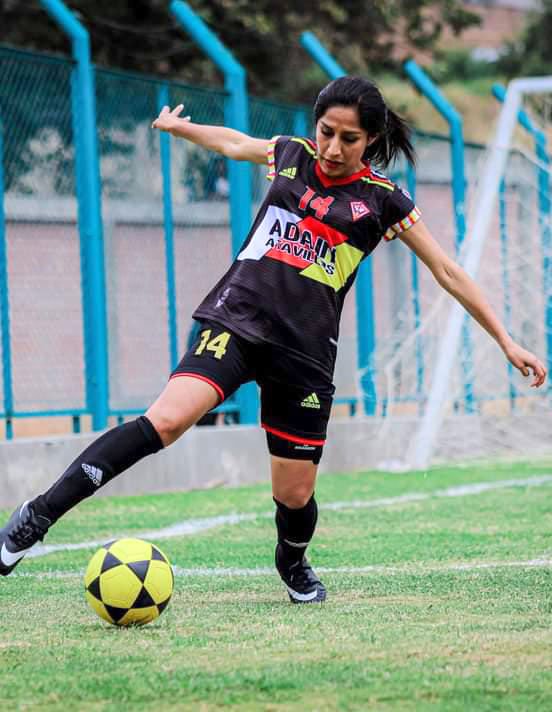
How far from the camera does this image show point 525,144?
49.8 ft

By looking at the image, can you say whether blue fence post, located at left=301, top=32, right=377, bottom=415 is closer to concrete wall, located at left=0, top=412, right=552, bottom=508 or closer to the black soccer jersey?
concrete wall, located at left=0, top=412, right=552, bottom=508

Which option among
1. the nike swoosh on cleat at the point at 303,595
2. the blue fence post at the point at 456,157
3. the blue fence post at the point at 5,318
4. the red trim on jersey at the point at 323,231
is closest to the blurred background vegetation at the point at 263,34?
the blue fence post at the point at 456,157

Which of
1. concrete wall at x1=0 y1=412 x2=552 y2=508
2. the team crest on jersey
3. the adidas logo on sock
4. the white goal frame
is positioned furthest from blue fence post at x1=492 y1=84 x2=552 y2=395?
the adidas logo on sock

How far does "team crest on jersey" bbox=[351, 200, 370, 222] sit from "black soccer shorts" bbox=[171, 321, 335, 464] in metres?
0.57

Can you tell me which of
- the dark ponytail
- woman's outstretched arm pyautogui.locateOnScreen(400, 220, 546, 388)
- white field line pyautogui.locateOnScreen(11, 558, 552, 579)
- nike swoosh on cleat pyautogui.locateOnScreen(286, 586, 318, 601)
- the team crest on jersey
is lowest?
white field line pyautogui.locateOnScreen(11, 558, 552, 579)

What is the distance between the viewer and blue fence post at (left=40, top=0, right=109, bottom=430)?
984cm

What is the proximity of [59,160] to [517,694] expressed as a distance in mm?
7161

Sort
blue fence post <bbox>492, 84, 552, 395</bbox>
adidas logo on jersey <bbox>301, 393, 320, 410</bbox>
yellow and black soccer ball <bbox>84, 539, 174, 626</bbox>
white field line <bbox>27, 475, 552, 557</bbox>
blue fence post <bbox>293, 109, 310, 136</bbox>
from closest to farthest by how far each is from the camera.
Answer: yellow and black soccer ball <bbox>84, 539, 174, 626</bbox> < adidas logo on jersey <bbox>301, 393, 320, 410</bbox> < white field line <bbox>27, 475, 552, 557</bbox> < blue fence post <bbox>293, 109, 310, 136</bbox> < blue fence post <bbox>492, 84, 552, 395</bbox>

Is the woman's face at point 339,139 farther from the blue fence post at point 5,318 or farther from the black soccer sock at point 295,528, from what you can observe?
the blue fence post at point 5,318

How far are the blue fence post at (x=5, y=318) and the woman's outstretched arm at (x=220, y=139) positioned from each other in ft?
13.1

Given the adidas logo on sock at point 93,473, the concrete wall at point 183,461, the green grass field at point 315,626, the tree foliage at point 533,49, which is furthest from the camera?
the tree foliage at point 533,49

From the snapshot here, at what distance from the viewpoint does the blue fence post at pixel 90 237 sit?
984 cm

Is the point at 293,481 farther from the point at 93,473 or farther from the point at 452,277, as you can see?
the point at 452,277

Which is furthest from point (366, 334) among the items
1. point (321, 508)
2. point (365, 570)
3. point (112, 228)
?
point (365, 570)
